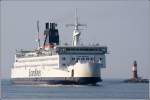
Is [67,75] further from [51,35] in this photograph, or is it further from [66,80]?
[51,35]

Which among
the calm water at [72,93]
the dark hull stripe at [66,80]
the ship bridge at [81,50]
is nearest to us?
the calm water at [72,93]

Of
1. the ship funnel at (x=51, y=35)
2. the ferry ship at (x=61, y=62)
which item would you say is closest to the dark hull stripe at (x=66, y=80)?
the ferry ship at (x=61, y=62)

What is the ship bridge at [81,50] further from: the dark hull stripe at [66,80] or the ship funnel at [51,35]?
the ship funnel at [51,35]

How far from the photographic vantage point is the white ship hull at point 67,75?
216 ft

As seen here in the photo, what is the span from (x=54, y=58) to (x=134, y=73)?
28549 mm

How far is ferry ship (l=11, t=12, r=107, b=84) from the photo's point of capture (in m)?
66.3

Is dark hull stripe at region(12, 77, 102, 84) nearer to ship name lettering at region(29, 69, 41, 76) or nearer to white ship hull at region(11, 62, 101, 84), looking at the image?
white ship hull at region(11, 62, 101, 84)

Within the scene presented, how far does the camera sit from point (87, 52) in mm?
69688

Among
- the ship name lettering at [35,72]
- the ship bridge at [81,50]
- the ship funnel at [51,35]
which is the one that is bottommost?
the ship name lettering at [35,72]

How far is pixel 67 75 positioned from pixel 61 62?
2.54 metres

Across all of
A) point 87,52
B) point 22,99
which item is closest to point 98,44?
point 87,52

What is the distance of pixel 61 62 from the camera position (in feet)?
230

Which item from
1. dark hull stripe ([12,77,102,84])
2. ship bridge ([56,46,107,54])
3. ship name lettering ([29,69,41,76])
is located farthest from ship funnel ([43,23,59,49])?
ship bridge ([56,46,107,54])

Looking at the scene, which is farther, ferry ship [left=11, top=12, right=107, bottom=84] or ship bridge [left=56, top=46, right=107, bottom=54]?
ship bridge [left=56, top=46, right=107, bottom=54]
